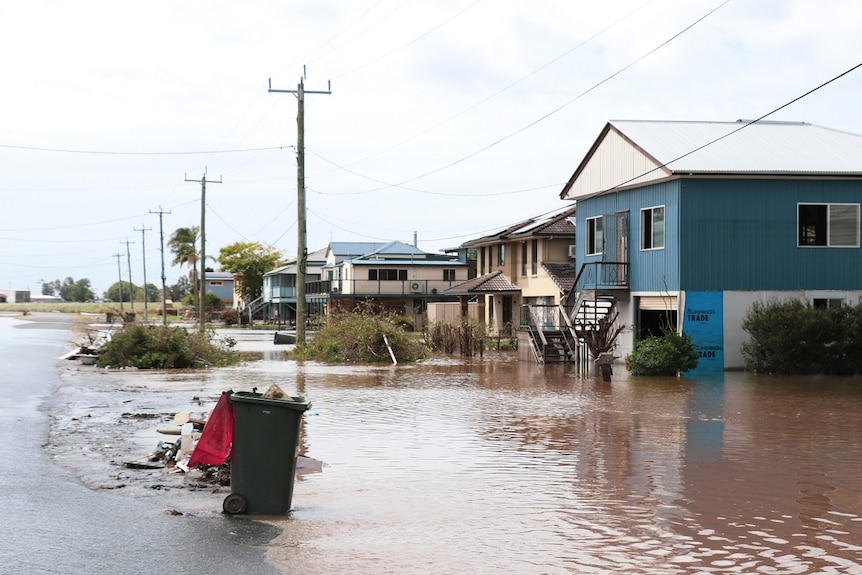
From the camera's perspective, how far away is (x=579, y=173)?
40.5 metres

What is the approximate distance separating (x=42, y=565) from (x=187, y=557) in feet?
3.72

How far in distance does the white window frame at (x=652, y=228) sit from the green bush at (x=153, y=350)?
1540 centimetres

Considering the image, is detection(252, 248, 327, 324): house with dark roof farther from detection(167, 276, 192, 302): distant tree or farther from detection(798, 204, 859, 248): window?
detection(167, 276, 192, 302): distant tree

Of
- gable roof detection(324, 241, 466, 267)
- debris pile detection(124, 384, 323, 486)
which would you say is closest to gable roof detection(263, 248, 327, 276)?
gable roof detection(324, 241, 466, 267)

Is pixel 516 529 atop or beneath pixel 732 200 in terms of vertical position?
beneath

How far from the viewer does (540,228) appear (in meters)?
51.3

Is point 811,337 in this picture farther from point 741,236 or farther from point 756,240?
point 741,236

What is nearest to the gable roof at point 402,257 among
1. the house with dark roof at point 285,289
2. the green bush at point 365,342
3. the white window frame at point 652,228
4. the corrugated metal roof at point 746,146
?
the house with dark roof at point 285,289

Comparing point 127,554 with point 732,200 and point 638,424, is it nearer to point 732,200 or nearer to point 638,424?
point 638,424

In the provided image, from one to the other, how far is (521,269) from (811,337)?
2584 cm

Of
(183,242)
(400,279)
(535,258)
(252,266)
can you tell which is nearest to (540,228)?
(535,258)

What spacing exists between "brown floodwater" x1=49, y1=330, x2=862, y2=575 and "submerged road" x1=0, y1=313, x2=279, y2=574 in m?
0.40

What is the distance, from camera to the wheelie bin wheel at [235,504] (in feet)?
33.3

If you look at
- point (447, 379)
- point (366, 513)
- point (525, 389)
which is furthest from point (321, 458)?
point (447, 379)
